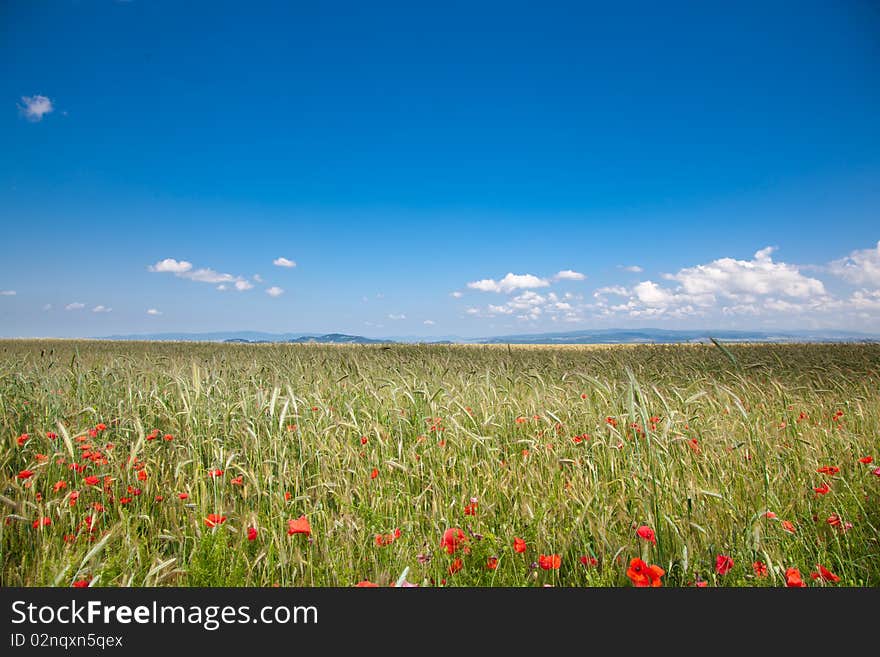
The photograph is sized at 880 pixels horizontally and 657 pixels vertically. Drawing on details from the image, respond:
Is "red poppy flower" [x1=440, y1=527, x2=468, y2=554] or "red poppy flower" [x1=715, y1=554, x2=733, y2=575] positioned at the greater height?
"red poppy flower" [x1=440, y1=527, x2=468, y2=554]

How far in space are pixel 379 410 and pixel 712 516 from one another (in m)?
3.64

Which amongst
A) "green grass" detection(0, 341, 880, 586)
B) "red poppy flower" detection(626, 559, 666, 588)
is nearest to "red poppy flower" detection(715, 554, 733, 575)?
"green grass" detection(0, 341, 880, 586)

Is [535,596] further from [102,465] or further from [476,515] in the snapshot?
[102,465]

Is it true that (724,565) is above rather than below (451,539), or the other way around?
below

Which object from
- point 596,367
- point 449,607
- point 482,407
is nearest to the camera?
point 449,607

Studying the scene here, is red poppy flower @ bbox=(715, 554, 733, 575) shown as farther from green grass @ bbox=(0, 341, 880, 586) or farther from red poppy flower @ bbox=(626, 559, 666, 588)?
red poppy flower @ bbox=(626, 559, 666, 588)

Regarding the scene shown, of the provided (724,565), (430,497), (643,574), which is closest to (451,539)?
(643,574)

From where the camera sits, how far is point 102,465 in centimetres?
343

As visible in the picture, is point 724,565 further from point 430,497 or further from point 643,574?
point 430,497

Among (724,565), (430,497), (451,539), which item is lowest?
(430,497)

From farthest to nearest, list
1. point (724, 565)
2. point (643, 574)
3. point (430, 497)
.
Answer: point (430, 497), point (724, 565), point (643, 574)

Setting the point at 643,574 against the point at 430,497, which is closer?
the point at 643,574

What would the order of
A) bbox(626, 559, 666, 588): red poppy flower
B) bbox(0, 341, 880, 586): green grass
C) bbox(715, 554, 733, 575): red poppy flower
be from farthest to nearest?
1. bbox(0, 341, 880, 586): green grass
2. bbox(715, 554, 733, 575): red poppy flower
3. bbox(626, 559, 666, 588): red poppy flower

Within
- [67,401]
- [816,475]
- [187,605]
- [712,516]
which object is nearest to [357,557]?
[187,605]
